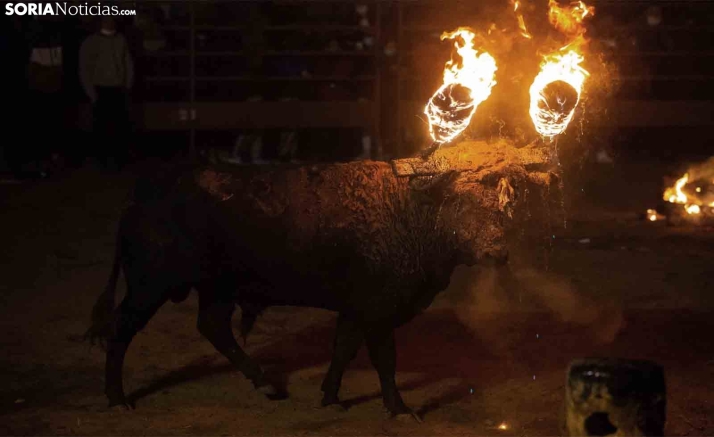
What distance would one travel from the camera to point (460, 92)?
6.34 metres

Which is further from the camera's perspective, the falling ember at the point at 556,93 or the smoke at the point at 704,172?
the smoke at the point at 704,172

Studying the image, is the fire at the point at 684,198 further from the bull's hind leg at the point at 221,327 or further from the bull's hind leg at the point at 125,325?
the bull's hind leg at the point at 125,325

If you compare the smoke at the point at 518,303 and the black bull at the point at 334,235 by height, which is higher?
the black bull at the point at 334,235

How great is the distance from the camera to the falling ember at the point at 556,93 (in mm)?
6207

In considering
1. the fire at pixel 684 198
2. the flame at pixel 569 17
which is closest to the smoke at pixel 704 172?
the fire at pixel 684 198

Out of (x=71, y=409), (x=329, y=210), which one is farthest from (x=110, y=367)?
(x=329, y=210)

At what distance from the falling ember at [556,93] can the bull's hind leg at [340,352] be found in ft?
5.36

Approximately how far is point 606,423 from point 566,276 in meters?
4.96

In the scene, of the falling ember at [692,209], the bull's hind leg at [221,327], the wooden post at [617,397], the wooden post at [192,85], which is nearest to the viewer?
the wooden post at [617,397]

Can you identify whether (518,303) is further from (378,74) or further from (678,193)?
(378,74)

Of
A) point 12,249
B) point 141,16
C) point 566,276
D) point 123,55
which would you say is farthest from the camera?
point 141,16

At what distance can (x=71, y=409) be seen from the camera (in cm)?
641

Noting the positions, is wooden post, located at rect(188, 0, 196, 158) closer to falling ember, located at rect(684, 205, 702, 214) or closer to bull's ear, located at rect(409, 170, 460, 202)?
falling ember, located at rect(684, 205, 702, 214)

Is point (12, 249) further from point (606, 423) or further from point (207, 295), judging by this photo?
point (606, 423)
